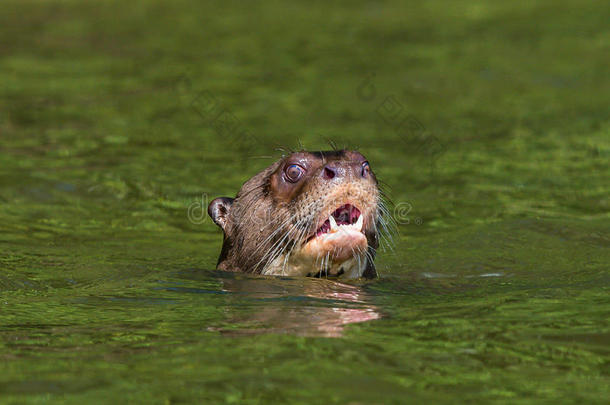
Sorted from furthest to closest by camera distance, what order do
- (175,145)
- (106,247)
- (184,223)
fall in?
1. (175,145)
2. (184,223)
3. (106,247)

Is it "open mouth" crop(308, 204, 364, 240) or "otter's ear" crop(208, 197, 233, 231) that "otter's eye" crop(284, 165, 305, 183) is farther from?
"otter's ear" crop(208, 197, 233, 231)

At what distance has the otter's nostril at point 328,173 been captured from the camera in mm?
6906

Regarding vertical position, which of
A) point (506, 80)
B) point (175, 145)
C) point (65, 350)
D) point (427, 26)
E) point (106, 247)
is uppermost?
point (427, 26)

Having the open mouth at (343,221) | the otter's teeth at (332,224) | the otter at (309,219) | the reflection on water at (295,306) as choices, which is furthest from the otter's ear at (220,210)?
the otter's teeth at (332,224)

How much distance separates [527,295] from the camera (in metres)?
7.35

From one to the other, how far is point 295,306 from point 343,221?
0.68 metres

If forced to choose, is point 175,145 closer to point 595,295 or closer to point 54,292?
point 54,292

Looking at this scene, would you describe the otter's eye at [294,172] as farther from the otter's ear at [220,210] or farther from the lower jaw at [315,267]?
the otter's ear at [220,210]

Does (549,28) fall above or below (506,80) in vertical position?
above

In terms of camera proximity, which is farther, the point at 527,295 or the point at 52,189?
the point at 52,189

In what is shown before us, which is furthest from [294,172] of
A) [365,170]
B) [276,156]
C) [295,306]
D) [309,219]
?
[276,156]

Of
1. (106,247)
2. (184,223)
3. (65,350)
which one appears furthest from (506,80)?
(65,350)

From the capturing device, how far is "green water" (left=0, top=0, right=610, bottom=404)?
5.41m

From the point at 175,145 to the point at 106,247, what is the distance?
3.84 m
